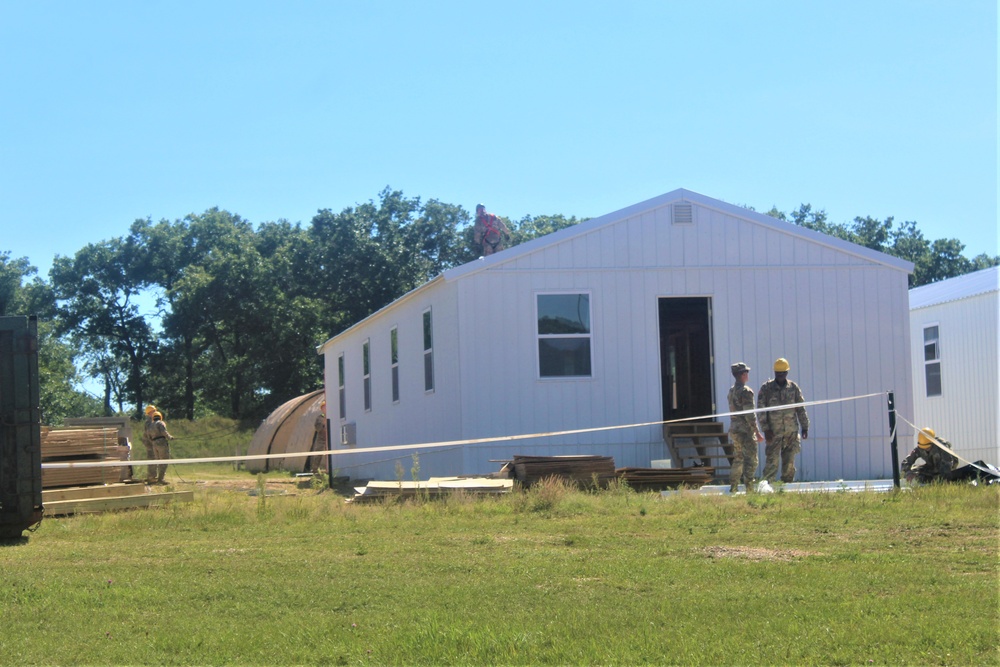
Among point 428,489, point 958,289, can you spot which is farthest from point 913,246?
point 428,489

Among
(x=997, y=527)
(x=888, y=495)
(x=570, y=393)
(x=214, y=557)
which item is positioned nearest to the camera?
(x=214, y=557)

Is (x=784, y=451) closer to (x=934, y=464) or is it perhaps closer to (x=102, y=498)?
(x=934, y=464)

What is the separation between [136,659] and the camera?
19.4 ft

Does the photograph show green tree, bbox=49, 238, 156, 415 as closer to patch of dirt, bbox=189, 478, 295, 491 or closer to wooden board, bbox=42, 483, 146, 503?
patch of dirt, bbox=189, 478, 295, 491

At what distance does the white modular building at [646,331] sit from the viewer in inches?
689

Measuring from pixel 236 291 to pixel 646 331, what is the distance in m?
32.6

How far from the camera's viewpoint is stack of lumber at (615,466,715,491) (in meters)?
15.0

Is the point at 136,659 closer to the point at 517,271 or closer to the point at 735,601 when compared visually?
the point at 735,601

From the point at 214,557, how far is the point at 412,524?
7.88 feet

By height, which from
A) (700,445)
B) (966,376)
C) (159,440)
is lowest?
(700,445)

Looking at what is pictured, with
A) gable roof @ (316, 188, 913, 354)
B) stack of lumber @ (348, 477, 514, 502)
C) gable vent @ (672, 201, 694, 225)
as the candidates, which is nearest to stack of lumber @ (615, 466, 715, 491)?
stack of lumber @ (348, 477, 514, 502)

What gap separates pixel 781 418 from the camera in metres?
14.4

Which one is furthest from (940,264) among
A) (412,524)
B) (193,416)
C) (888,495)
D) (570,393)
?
(412,524)

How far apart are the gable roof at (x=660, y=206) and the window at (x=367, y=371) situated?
6700 mm
